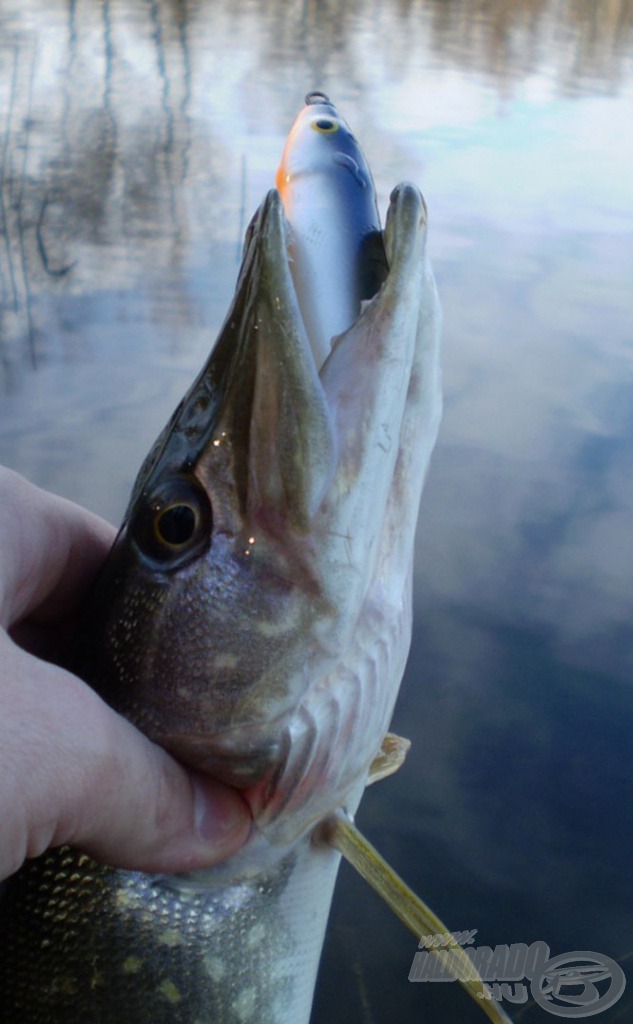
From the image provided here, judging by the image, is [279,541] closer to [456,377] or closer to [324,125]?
[324,125]

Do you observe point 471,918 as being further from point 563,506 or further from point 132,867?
point 563,506

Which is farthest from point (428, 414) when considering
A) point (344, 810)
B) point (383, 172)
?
point (383, 172)

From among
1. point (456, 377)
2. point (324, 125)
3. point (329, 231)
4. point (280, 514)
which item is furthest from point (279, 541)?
point (456, 377)

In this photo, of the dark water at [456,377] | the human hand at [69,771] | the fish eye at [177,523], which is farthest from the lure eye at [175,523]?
the dark water at [456,377]

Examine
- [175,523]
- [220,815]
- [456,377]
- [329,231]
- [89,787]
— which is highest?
[329,231]

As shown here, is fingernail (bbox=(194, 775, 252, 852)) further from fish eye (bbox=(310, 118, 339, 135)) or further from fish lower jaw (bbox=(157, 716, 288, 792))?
fish eye (bbox=(310, 118, 339, 135))

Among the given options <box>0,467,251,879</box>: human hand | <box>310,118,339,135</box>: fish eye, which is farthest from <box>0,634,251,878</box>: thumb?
<box>310,118,339,135</box>: fish eye
